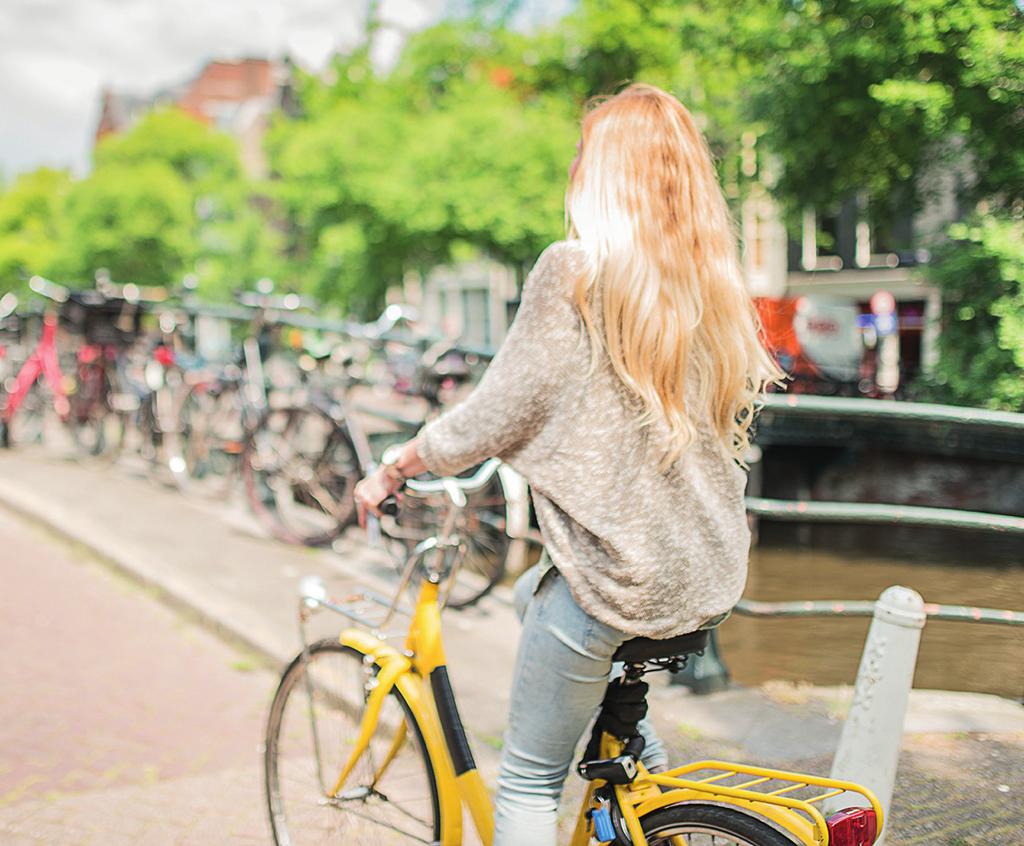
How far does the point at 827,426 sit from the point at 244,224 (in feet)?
98.3

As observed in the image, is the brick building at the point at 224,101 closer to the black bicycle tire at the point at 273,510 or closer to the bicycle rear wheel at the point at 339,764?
the black bicycle tire at the point at 273,510

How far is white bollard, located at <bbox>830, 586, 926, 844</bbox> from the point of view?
251cm

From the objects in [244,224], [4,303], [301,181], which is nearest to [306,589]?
[4,303]

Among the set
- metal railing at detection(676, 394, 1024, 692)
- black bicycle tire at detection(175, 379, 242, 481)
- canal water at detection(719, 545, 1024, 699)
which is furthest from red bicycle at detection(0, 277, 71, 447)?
metal railing at detection(676, 394, 1024, 692)

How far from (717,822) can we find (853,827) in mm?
216

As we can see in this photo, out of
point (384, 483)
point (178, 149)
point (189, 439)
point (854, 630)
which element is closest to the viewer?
point (384, 483)

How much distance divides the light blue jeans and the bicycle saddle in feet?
0.07

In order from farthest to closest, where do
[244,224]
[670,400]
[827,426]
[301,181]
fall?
[244,224]
[301,181]
[827,426]
[670,400]

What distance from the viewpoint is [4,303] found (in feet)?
33.0

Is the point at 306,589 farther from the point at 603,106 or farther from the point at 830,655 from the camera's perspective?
the point at 830,655

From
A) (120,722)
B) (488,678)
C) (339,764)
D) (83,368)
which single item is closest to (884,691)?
(339,764)

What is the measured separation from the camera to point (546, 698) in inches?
73.9

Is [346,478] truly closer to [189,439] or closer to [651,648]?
[189,439]

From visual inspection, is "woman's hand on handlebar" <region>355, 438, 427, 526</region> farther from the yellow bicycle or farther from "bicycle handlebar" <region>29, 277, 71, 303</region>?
"bicycle handlebar" <region>29, 277, 71, 303</region>
